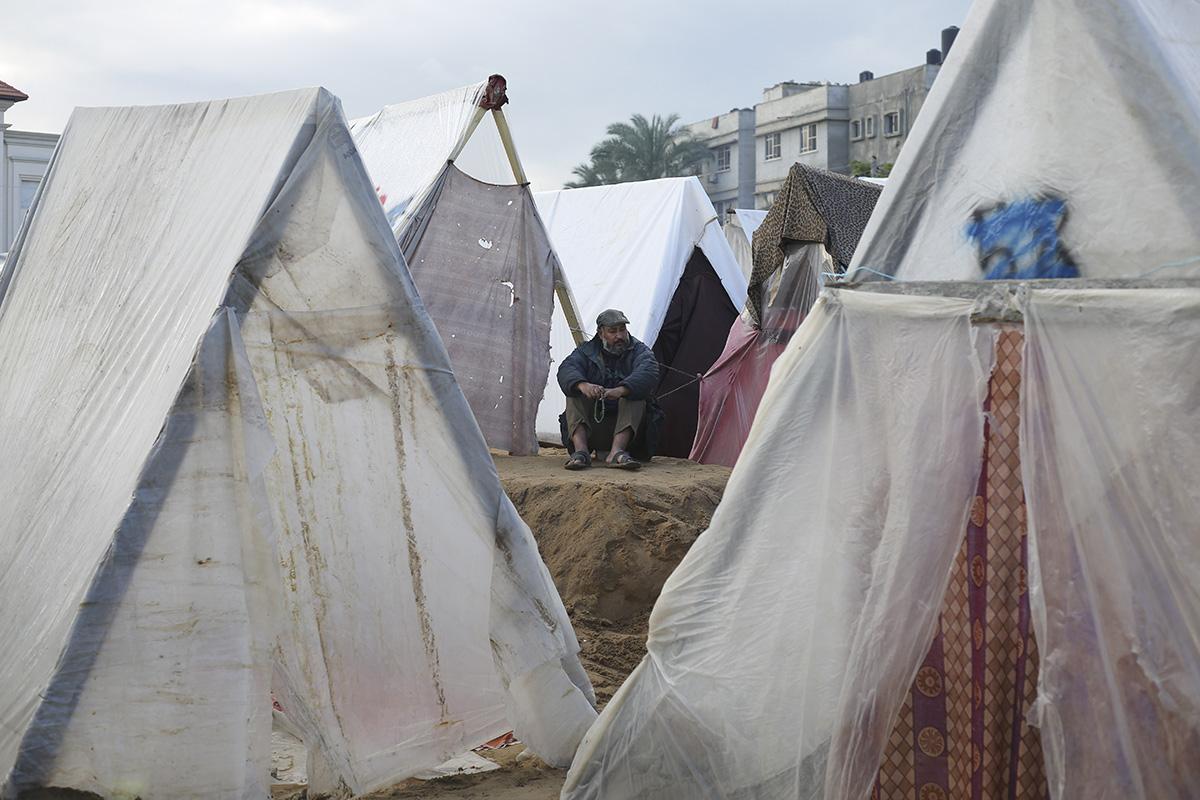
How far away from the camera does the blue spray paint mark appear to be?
2994 mm

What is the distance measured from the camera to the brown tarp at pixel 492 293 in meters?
9.08

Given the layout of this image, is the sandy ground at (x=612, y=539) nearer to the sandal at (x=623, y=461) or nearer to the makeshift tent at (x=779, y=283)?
the sandal at (x=623, y=461)

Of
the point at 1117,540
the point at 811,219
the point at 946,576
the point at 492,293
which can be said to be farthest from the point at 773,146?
the point at 1117,540

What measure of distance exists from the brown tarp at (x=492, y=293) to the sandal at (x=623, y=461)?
1.41 metres

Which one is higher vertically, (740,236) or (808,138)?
(808,138)

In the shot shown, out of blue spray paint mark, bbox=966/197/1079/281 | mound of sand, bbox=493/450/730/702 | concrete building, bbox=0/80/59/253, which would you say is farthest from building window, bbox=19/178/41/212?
blue spray paint mark, bbox=966/197/1079/281

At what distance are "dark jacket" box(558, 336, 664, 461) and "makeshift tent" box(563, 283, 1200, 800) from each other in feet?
14.8

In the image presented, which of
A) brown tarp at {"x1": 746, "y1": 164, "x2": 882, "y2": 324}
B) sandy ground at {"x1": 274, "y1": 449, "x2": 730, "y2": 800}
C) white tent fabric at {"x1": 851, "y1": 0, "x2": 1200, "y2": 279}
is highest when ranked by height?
brown tarp at {"x1": 746, "y1": 164, "x2": 882, "y2": 324}

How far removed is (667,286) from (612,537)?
13.7 feet

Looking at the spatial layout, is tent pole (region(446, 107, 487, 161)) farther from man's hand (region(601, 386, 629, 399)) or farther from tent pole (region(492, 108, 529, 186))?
man's hand (region(601, 386, 629, 399))

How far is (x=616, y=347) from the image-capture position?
320 inches

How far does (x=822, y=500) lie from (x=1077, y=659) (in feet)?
2.42

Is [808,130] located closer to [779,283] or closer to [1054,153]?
[779,283]

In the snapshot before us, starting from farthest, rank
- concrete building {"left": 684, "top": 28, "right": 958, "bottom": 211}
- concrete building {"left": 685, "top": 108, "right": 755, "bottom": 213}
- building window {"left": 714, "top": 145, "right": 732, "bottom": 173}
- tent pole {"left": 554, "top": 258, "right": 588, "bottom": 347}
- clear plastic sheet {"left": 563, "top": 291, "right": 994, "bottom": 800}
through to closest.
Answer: building window {"left": 714, "top": 145, "right": 732, "bottom": 173}, concrete building {"left": 685, "top": 108, "right": 755, "bottom": 213}, concrete building {"left": 684, "top": 28, "right": 958, "bottom": 211}, tent pole {"left": 554, "top": 258, "right": 588, "bottom": 347}, clear plastic sheet {"left": 563, "top": 291, "right": 994, "bottom": 800}
